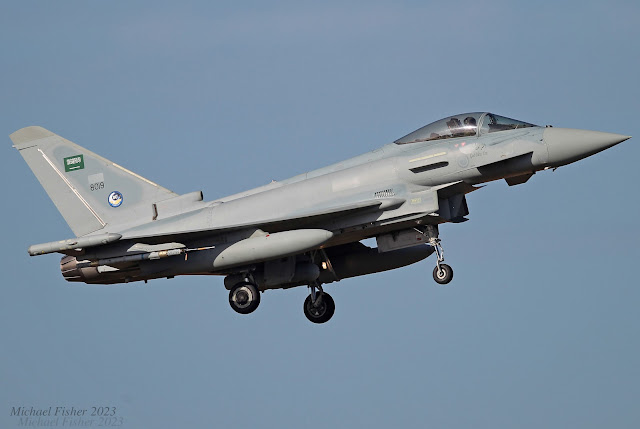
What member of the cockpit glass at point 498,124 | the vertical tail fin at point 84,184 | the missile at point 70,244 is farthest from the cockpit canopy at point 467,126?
the missile at point 70,244

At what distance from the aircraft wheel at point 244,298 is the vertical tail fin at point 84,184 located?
2490 mm

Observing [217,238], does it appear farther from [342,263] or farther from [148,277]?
[342,263]

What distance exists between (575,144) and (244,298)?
7.06 m

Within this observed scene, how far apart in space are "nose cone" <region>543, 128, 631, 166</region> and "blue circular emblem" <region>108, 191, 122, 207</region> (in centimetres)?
886

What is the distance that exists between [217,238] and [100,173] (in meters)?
3.37

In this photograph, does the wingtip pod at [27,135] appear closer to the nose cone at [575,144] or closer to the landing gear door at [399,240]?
the landing gear door at [399,240]

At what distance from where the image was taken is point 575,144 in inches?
746

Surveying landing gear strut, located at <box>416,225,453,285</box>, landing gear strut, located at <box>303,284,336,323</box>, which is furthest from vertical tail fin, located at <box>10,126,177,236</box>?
landing gear strut, located at <box>416,225,453,285</box>

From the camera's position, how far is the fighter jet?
1944 cm

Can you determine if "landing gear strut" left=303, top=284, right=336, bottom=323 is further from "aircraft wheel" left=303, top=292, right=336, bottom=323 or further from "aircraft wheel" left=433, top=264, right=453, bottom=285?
"aircraft wheel" left=433, top=264, right=453, bottom=285

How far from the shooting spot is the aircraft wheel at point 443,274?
19438mm

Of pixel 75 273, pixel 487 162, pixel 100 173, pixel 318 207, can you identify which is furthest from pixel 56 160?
pixel 487 162

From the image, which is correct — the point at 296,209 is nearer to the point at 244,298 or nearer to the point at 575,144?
the point at 244,298

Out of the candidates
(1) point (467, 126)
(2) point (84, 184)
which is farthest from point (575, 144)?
(2) point (84, 184)
